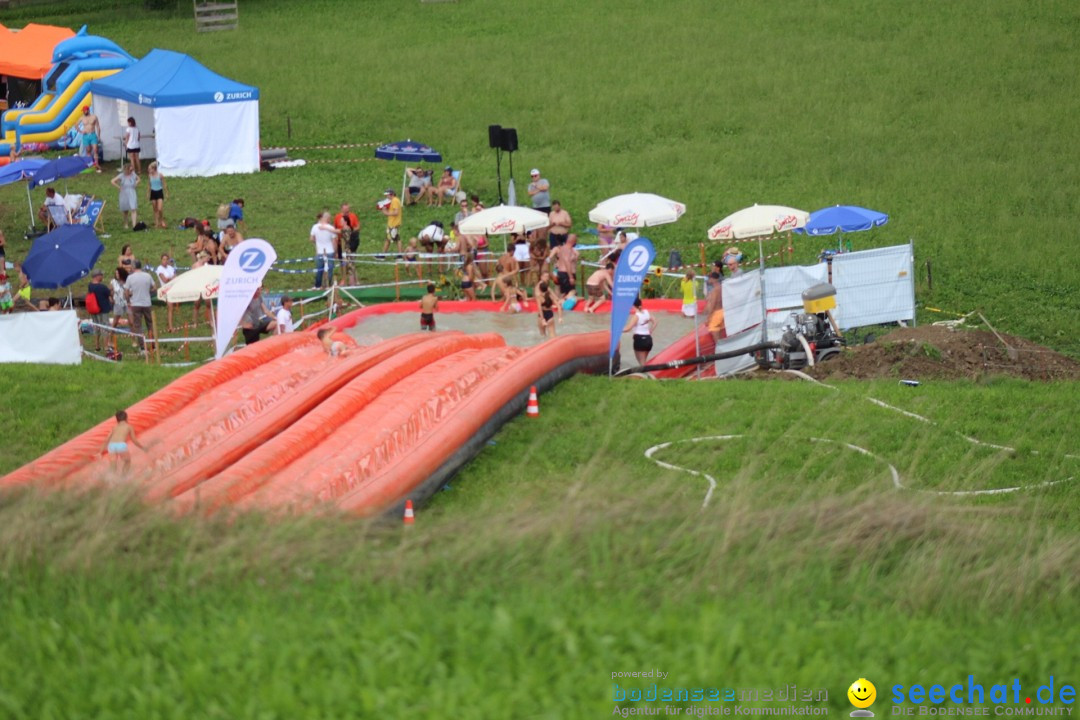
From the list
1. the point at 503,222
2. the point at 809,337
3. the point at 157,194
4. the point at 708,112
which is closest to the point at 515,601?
the point at 809,337

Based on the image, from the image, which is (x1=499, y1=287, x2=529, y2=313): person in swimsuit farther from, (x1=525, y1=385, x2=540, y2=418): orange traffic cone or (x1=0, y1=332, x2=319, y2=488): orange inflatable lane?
(x1=525, y1=385, x2=540, y2=418): orange traffic cone

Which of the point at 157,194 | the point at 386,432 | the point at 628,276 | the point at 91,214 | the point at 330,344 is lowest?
the point at 386,432

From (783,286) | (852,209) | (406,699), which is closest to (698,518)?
(406,699)

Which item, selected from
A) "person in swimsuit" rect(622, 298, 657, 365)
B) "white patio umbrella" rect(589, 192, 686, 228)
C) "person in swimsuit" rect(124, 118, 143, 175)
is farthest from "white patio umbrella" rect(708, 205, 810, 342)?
"person in swimsuit" rect(124, 118, 143, 175)

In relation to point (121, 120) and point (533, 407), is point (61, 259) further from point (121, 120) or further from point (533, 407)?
point (121, 120)

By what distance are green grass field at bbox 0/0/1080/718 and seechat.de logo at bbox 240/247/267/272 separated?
6.00 ft

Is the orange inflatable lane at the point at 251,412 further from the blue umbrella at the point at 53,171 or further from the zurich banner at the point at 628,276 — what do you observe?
the blue umbrella at the point at 53,171

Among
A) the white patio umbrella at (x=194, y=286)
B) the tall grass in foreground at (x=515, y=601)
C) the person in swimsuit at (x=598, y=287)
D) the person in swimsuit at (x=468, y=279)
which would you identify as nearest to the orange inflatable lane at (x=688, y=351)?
the person in swimsuit at (x=598, y=287)

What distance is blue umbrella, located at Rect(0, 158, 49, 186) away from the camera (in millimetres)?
27750

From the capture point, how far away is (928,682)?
7668 millimetres

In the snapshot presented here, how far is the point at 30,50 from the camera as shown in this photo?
4028cm

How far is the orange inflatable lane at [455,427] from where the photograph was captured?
1269 centimetres

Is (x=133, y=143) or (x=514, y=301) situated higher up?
(x=133, y=143)

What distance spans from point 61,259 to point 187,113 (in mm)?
11136
